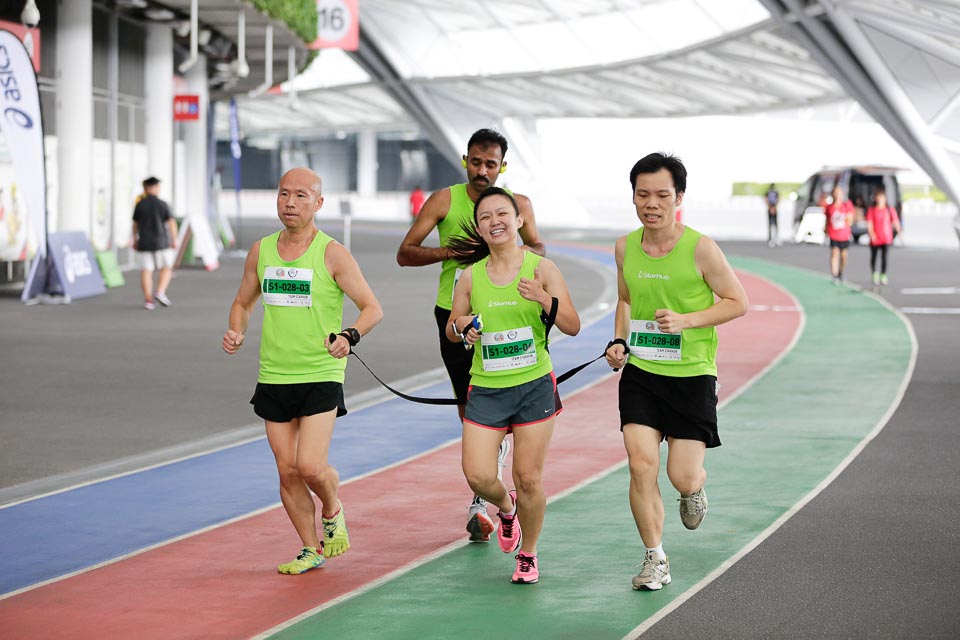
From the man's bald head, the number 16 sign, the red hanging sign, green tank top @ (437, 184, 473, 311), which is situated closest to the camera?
the man's bald head

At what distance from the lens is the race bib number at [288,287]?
646 cm

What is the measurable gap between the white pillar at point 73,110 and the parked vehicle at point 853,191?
27219mm

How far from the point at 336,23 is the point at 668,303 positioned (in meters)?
30.0

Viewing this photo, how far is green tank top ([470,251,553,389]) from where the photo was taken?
250 inches

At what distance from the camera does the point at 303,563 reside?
21.6 ft

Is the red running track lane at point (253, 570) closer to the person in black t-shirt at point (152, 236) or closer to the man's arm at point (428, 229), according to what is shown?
the man's arm at point (428, 229)

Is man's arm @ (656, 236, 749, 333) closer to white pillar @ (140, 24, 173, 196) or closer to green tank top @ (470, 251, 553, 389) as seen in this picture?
green tank top @ (470, 251, 553, 389)

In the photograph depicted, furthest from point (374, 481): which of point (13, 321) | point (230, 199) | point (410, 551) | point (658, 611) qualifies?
point (230, 199)

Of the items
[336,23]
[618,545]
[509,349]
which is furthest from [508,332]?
[336,23]

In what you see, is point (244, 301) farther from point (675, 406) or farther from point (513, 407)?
point (675, 406)

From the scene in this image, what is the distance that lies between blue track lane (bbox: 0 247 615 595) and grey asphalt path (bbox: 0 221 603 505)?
270mm

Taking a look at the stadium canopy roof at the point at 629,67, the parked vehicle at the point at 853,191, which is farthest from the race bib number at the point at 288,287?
the parked vehicle at the point at 853,191

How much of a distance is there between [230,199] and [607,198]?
24.7 m

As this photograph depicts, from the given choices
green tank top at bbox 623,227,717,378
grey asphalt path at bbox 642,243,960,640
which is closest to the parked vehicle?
grey asphalt path at bbox 642,243,960,640
